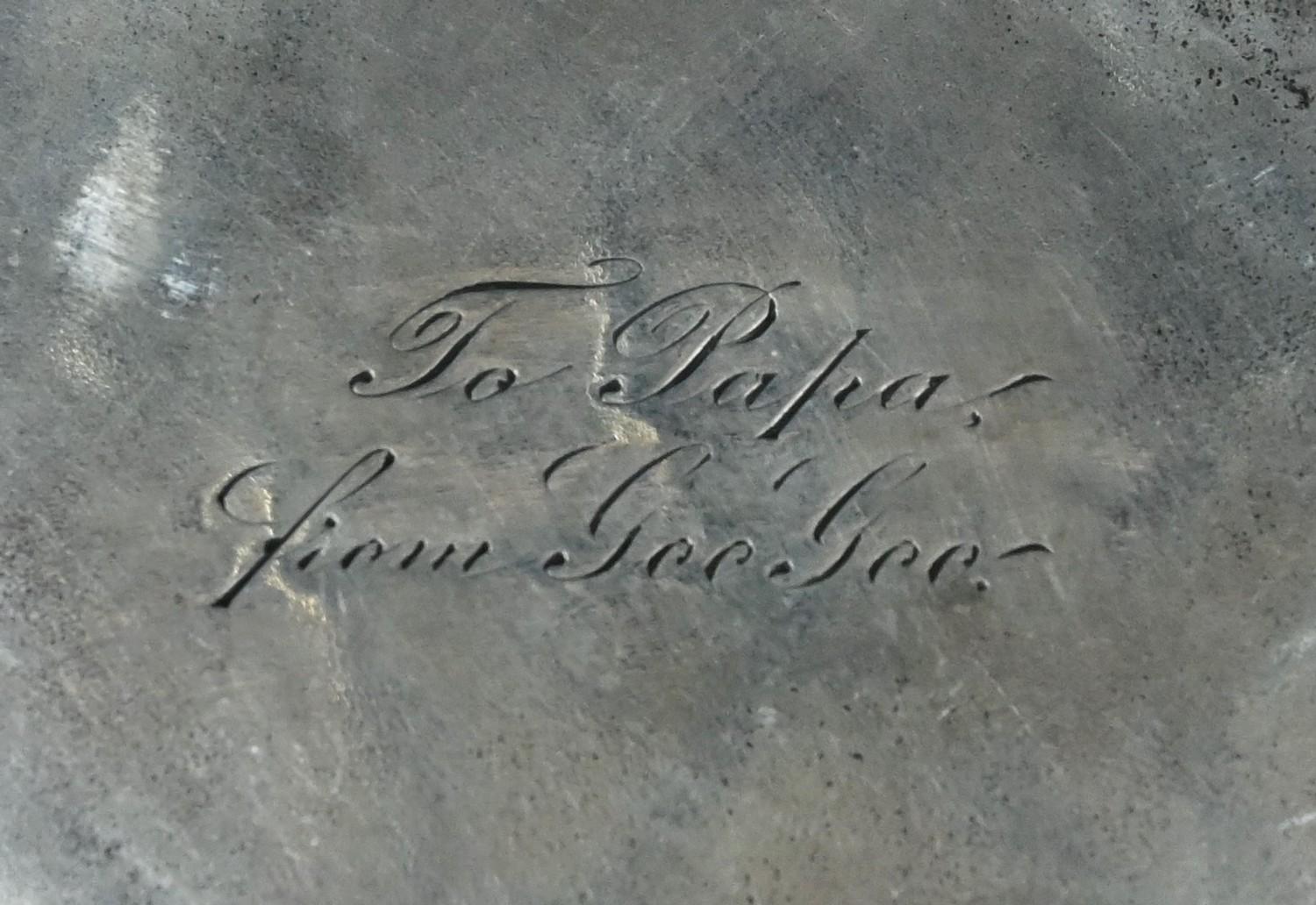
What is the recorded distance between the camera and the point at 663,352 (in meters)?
2.26

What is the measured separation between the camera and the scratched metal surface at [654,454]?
213 cm

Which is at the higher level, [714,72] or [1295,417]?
[1295,417]

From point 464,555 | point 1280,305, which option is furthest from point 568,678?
point 1280,305

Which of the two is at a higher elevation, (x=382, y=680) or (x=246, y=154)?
(x=246, y=154)

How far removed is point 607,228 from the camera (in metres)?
2.28

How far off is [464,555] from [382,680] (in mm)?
329

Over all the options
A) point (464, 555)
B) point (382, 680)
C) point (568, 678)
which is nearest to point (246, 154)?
point (464, 555)

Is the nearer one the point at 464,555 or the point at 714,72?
the point at 464,555

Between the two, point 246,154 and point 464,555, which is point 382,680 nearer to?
point 464,555

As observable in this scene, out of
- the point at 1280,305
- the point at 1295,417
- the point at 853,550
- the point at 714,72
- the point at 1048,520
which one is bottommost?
the point at 853,550

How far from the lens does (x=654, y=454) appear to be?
2240mm

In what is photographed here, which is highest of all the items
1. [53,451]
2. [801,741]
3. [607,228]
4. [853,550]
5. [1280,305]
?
[1280,305]

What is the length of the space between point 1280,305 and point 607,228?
1.65 metres

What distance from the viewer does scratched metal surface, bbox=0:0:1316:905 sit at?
2.13 m
